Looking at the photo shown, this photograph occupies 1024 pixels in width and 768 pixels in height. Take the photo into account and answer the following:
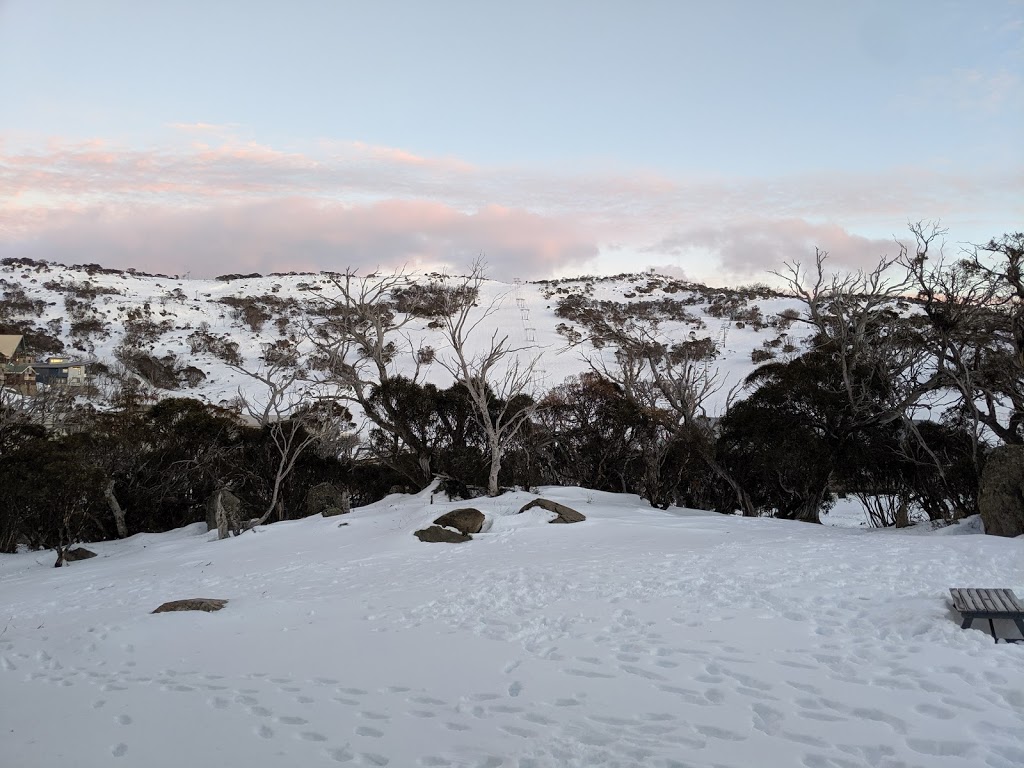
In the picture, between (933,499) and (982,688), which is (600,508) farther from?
(982,688)

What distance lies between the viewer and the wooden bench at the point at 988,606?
17.6 feet

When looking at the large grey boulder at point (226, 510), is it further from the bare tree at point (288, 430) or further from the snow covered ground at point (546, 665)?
the snow covered ground at point (546, 665)

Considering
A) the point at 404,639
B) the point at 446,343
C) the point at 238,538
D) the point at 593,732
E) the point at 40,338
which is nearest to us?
the point at 593,732

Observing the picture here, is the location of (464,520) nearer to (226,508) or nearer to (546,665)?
(226,508)

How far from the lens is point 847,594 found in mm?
7035

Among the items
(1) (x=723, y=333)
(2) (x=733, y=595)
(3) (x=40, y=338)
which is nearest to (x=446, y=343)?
(1) (x=723, y=333)

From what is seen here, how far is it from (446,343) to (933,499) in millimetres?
39903

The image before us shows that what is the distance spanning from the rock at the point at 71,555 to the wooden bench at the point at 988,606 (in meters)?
16.9

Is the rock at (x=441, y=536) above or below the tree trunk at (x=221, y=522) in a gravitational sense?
above

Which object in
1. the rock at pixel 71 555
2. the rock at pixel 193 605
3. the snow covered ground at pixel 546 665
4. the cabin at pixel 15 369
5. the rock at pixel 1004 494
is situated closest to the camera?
the snow covered ground at pixel 546 665

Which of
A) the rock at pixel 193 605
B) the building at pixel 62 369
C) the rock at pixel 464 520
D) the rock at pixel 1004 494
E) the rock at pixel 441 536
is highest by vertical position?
the rock at pixel 1004 494

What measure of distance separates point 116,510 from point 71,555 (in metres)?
3.22

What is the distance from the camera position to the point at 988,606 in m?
5.51

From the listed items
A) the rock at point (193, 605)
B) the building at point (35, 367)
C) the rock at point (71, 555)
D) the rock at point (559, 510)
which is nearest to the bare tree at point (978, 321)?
the rock at point (559, 510)
